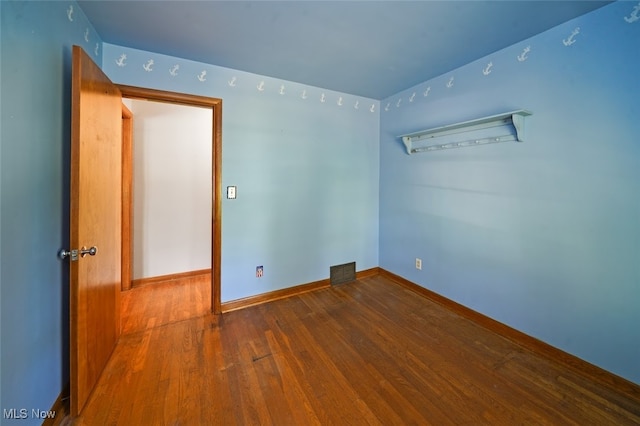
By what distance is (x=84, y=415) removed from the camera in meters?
1.40

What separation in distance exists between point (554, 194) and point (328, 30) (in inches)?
80.7

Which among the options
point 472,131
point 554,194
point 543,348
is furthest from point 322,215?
point 543,348

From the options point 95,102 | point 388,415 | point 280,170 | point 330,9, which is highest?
point 330,9

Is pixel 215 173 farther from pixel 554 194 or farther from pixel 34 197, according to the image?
pixel 554 194

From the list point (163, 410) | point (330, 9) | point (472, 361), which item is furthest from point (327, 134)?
point (163, 410)

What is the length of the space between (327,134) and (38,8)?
234cm

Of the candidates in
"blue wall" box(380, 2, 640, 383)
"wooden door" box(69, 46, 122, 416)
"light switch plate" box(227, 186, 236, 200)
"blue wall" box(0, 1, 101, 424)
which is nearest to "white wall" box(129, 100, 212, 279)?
"light switch plate" box(227, 186, 236, 200)

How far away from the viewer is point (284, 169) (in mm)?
2822

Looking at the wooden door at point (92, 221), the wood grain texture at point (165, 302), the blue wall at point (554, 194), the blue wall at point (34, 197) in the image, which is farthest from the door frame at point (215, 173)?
the blue wall at point (554, 194)

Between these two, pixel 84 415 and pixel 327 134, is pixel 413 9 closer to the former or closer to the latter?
pixel 327 134

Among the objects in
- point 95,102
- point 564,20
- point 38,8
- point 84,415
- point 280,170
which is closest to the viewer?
point 38,8

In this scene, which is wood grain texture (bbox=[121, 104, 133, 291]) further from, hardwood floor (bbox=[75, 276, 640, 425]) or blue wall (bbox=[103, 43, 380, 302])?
blue wall (bbox=[103, 43, 380, 302])

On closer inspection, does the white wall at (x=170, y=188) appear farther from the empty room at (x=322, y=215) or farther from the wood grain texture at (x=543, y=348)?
the wood grain texture at (x=543, y=348)

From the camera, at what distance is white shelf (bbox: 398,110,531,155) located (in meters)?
2.00
